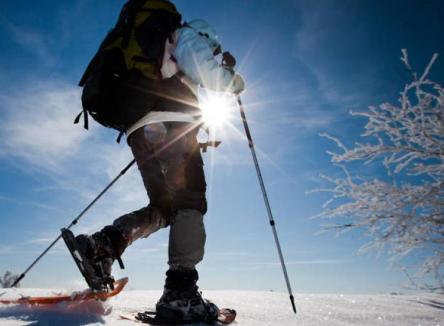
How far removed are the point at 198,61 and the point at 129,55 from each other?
0.52 m

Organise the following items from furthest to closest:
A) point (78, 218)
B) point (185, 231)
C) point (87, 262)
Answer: point (78, 218) → point (185, 231) → point (87, 262)

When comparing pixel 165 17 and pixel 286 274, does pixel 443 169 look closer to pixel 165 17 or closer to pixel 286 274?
pixel 286 274

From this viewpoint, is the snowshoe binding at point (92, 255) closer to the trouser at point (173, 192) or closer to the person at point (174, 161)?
the person at point (174, 161)

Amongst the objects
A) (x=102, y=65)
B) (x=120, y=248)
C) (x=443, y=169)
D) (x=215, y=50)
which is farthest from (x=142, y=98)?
(x=443, y=169)

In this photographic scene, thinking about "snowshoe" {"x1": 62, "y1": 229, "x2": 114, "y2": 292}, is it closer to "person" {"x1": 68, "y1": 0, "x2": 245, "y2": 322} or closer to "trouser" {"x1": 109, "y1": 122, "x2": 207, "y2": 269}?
"person" {"x1": 68, "y1": 0, "x2": 245, "y2": 322}

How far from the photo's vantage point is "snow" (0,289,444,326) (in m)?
1.98

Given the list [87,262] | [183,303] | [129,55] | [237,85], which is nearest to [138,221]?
[87,262]

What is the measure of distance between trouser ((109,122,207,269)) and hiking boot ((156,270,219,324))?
0.26ft

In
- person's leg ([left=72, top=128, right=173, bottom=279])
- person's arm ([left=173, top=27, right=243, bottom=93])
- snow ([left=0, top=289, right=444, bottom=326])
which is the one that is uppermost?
person's arm ([left=173, top=27, right=243, bottom=93])

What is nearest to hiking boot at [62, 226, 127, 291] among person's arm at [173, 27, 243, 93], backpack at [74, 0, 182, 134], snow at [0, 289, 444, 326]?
snow at [0, 289, 444, 326]

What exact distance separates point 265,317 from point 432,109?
2.65 m

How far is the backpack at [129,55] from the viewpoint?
241cm

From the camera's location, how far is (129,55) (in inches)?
96.6

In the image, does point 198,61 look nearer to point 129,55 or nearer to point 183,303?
point 129,55
